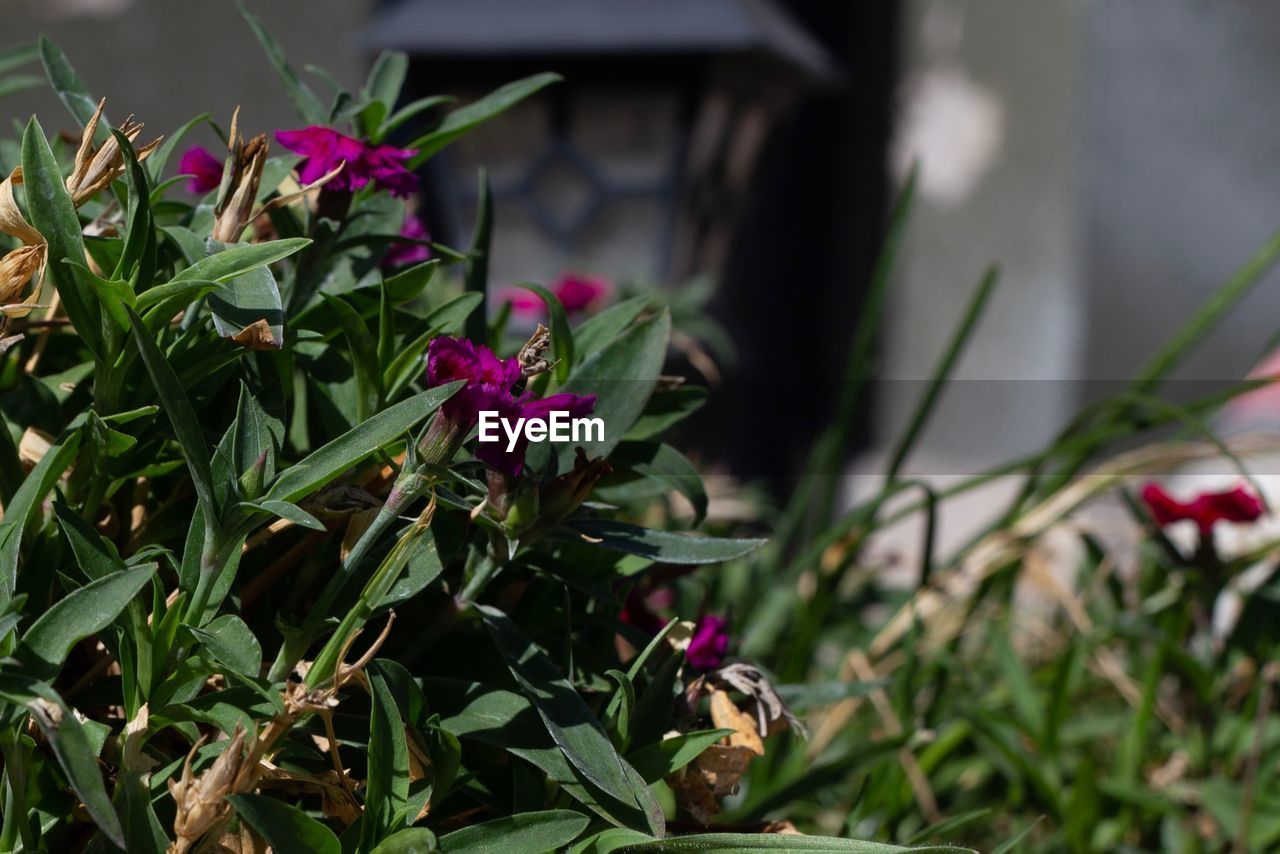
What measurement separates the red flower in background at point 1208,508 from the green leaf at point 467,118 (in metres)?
0.60

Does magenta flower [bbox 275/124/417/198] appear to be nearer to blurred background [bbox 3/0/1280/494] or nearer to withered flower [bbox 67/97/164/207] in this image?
withered flower [bbox 67/97/164/207]

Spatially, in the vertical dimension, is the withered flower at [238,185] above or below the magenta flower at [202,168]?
above

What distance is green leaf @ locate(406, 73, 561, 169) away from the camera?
1.86 ft

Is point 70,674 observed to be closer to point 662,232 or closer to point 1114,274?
point 662,232

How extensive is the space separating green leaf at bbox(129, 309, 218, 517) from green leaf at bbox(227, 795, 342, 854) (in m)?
0.09

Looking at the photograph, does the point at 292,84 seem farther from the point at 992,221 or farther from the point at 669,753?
the point at 992,221

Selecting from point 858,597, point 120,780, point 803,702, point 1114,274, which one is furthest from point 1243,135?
point 120,780

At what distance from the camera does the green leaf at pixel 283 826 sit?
385mm

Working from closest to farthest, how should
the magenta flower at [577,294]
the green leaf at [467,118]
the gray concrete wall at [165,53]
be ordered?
1. the green leaf at [467,118]
2. the magenta flower at [577,294]
3. the gray concrete wall at [165,53]

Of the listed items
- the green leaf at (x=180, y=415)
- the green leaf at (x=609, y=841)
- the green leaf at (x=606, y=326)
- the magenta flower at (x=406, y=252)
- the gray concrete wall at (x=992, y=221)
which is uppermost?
the green leaf at (x=180, y=415)

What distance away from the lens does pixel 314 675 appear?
41 cm

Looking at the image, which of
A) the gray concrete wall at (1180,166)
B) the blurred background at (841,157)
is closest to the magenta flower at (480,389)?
the blurred background at (841,157)

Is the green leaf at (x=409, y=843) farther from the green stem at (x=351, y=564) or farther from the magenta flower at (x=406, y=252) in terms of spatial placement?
the magenta flower at (x=406, y=252)

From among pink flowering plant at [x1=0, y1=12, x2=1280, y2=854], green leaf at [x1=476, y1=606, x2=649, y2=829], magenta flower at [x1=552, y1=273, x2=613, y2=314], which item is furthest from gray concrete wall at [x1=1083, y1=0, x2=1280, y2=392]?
green leaf at [x1=476, y1=606, x2=649, y2=829]
